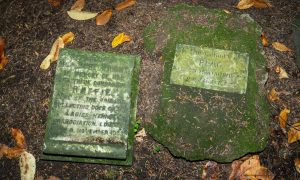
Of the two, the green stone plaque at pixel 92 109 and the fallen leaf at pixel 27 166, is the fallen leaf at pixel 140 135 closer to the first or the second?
the green stone plaque at pixel 92 109

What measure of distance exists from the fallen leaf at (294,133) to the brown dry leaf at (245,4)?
1697 millimetres

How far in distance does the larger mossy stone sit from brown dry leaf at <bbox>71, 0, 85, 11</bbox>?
1163 mm

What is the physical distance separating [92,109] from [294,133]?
234 cm

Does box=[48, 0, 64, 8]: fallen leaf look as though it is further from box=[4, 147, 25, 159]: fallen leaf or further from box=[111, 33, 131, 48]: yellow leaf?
box=[4, 147, 25, 159]: fallen leaf

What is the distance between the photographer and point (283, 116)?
3285 mm

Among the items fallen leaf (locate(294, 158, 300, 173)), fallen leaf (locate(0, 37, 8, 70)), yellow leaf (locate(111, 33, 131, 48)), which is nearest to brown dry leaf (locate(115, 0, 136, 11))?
yellow leaf (locate(111, 33, 131, 48))

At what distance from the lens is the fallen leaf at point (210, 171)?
3055 millimetres

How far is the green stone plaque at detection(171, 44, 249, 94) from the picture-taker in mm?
3105

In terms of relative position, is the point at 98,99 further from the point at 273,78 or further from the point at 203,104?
the point at 273,78

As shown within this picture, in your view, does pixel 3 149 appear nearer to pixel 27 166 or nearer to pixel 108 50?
pixel 27 166

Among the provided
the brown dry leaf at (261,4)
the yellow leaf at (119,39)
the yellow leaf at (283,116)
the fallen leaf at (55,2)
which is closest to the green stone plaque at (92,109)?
the yellow leaf at (119,39)

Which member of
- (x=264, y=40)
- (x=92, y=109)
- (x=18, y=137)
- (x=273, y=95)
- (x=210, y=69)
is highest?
(x=264, y=40)

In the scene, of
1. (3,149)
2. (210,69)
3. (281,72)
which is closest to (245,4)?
(281,72)

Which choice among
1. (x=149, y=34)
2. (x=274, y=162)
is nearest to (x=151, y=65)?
(x=149, y=34)
